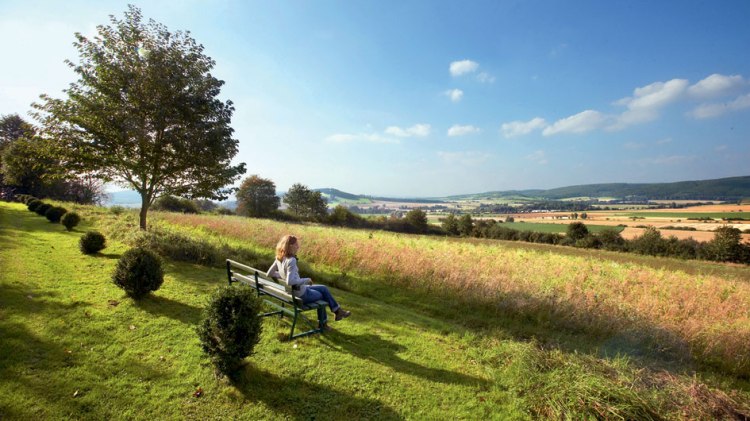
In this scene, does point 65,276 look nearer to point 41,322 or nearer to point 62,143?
point 41,322

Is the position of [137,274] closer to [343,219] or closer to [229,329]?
[229,329]

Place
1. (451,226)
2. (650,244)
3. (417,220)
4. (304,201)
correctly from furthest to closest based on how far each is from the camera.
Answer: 1. (304,201)
2. (451,226)
3. (417,220)
4. (650,244)

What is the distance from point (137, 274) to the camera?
6.77 metres

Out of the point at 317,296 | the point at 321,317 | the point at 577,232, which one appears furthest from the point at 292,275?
the point at 577,232

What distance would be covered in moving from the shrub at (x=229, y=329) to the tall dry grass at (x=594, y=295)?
6.72 metres

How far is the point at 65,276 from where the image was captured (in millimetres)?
8227

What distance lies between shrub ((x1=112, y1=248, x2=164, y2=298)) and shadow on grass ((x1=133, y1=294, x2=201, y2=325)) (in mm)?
274

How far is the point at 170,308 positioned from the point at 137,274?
1.08m

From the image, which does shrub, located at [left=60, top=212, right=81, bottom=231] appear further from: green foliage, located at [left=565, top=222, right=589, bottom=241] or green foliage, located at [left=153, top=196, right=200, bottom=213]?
green foliage, located at [left=565, top=222, right=589, bottom=241]

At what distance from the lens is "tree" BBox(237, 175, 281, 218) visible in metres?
55.5

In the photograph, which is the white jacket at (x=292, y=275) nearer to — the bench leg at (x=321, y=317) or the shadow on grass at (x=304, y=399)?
the bench leg at (x=321, y=317)

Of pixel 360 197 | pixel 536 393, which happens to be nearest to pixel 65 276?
pixel 536 393

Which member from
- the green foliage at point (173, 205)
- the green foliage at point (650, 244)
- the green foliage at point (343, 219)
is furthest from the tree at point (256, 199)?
the green foliage at point (650, 244)

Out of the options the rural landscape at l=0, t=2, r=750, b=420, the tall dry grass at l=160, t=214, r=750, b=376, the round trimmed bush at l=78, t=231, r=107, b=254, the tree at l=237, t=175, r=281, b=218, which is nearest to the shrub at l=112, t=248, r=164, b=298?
the rural landscape at l=0, t=2, r=750, b=420
